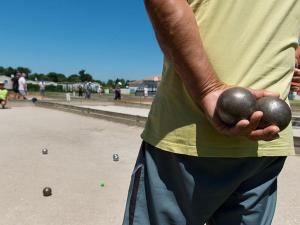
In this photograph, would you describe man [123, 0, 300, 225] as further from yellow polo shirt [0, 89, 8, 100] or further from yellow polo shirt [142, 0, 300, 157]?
yellow polo shirt [0, 89, 8, 100]

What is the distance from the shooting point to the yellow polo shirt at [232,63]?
1394 mm

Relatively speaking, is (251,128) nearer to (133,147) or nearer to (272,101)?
(272,101)

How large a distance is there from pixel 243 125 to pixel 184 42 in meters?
0.34

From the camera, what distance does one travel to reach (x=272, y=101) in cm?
122

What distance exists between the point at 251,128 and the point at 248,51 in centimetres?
35


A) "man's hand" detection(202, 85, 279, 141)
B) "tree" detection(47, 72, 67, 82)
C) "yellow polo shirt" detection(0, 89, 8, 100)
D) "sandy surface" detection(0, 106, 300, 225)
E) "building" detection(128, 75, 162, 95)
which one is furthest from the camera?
"tree" detection(47, 72, 67, 82)

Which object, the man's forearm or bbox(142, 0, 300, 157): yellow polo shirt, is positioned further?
bbox(142, 0, 300, 157): yellow polo shirt

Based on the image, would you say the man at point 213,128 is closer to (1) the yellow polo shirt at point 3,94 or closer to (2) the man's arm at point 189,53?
(2) the man's arm at point 189,53

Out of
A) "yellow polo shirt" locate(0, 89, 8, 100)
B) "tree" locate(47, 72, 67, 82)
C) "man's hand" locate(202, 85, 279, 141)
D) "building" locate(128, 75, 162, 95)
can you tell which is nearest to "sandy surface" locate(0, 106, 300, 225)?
"man's hand" locate(202, 85, 279, 141)

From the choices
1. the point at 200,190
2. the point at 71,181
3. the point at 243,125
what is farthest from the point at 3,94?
the point at 243,125

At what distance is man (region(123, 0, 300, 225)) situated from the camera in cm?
135

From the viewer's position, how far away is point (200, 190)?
4.67 ft

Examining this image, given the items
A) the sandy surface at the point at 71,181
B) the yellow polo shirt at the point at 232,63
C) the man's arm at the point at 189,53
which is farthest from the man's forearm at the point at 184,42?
the sandy surface at the point at 71,181

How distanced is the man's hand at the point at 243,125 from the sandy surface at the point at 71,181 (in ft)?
8.50
